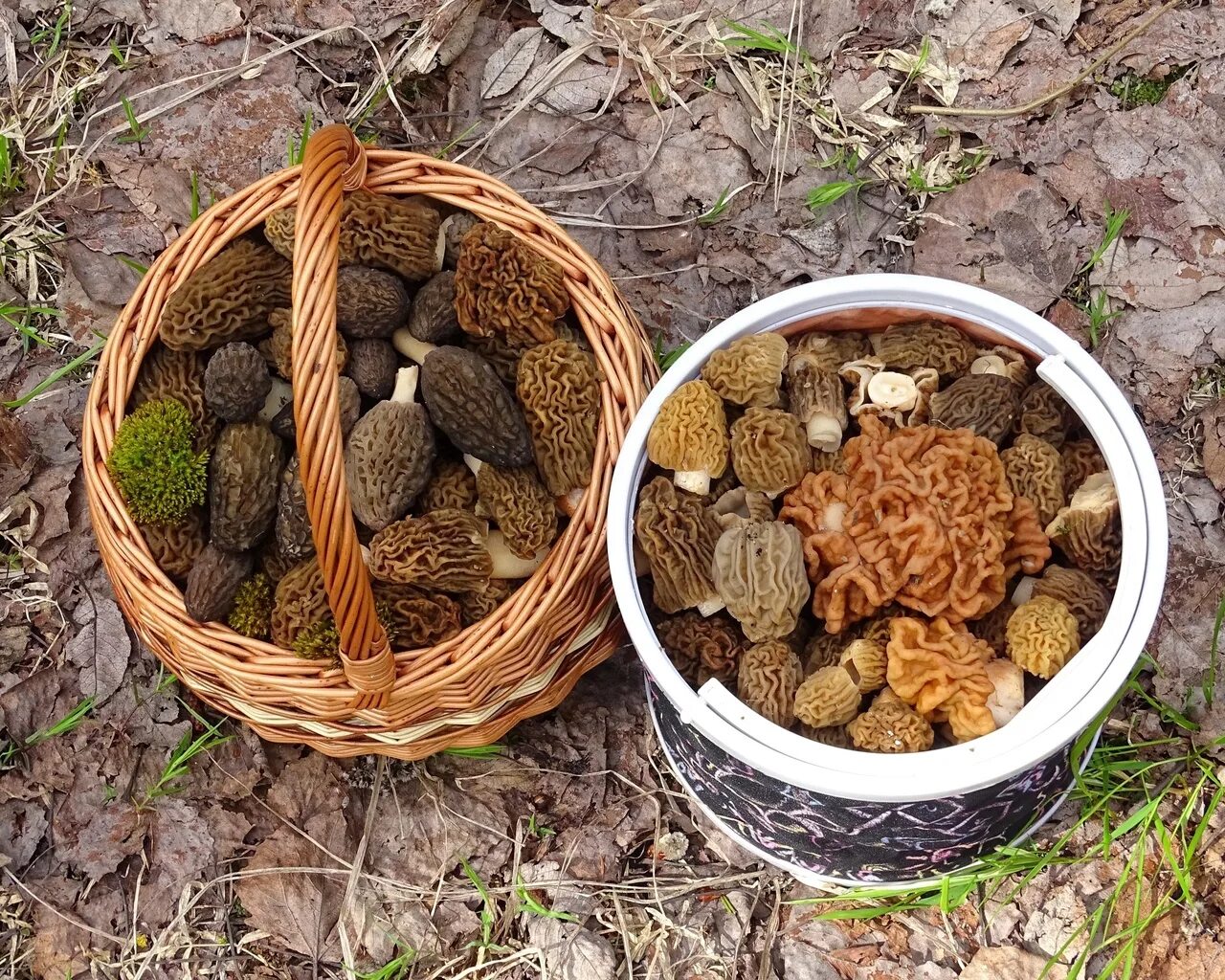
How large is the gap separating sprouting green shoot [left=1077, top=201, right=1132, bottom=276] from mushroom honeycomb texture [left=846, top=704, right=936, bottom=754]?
65.4 inches

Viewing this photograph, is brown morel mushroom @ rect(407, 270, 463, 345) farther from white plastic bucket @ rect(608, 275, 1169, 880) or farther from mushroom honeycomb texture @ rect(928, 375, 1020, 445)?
mushroom honeycomb texture @ rect(928, 375, 1020, 445)

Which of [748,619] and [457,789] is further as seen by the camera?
[457,789]

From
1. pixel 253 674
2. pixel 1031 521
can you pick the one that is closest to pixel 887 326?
pixel 1031 521

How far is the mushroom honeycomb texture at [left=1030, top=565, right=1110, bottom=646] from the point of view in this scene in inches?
89.0

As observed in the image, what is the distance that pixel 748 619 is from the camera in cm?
234

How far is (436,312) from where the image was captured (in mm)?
2629

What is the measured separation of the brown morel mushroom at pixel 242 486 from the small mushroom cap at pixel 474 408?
0.43m

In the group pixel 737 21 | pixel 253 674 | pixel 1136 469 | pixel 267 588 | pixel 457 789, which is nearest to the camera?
pixel 1136 469

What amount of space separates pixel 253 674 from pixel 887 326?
1.71m

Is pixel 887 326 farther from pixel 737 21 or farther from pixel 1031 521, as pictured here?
pixel 737 21

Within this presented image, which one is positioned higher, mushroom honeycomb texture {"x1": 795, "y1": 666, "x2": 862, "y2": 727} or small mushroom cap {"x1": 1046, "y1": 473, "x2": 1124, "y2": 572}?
small mushroom cap {"x1": 1046, "y1": 473, "x2": 1124, "y2": 572}

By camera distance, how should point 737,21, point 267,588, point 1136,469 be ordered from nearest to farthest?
point 1136,469
point 267,588
point 737,21

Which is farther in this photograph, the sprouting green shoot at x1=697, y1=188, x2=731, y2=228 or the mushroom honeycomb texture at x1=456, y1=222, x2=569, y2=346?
the sprouting green shoot at x1=697, y1=188, x2=731, y2=228

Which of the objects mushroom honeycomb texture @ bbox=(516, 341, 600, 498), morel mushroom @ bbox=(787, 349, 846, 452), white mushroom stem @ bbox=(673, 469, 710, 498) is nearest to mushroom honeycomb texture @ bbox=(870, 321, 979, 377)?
morel mushroom @ bbox=(787, 349, 846, 452)
